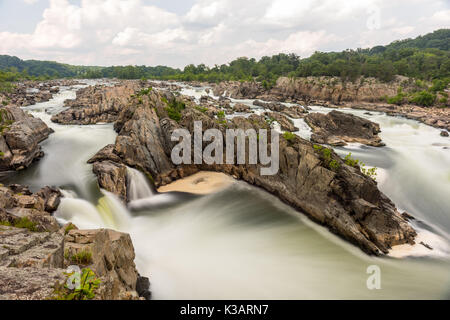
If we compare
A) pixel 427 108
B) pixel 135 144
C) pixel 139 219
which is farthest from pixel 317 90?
pixel 139 219

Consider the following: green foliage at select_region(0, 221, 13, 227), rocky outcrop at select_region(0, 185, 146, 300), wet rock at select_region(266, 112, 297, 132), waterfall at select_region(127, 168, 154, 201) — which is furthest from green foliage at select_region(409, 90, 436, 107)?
green foliage at select_region(0, 221, 13, 227)

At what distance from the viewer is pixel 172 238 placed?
1395 cm

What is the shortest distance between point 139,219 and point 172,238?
10.5 feet

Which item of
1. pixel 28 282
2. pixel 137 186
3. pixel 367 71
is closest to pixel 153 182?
pixel 137 186

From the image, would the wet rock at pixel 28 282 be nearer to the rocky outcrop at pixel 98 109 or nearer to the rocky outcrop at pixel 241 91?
the rocky outcrop at pixel 98 109

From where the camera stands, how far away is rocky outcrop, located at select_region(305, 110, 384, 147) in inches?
1279

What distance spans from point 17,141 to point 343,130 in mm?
39383

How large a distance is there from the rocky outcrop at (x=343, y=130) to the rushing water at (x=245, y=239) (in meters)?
9.74

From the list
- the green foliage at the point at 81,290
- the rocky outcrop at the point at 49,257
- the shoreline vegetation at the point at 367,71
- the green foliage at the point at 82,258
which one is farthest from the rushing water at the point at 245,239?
the shoreline vegetation at the point at 367,71

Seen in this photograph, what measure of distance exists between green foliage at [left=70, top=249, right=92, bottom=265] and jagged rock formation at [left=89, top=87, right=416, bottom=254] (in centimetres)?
1028

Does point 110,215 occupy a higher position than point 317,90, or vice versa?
point 317,90

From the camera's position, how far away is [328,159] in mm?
16266

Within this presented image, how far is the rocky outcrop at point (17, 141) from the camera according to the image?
19.7 meters
